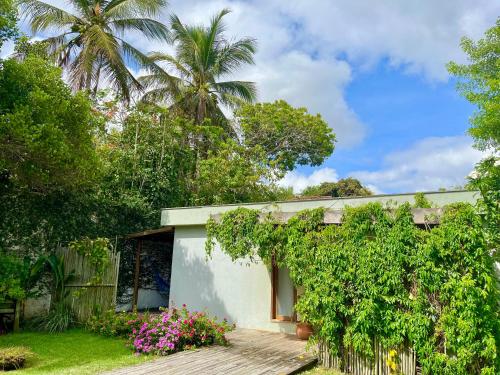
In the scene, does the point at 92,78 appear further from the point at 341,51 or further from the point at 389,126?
the point at 389,126

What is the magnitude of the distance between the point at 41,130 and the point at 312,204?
6250mm

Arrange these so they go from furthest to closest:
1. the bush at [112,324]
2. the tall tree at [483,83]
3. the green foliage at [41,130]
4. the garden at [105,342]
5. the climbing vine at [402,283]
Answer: the tall tree at [483,83]
the bush at [112,324]
the green foliage at [41,130]
the garden at [105,342]
the climbing vine at [402,283]

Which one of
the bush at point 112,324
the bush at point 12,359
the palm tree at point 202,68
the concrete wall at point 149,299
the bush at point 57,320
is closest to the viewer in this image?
the bush at point 12,359

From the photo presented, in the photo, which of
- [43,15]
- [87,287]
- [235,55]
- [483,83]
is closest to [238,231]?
[87,287]

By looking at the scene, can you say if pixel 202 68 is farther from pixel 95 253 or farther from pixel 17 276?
pixel 17 276

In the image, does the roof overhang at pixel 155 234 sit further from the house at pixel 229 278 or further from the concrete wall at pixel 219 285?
the concrete wall at pixel 219 285

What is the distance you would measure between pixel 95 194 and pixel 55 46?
7.43m

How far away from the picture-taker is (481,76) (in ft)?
52.3

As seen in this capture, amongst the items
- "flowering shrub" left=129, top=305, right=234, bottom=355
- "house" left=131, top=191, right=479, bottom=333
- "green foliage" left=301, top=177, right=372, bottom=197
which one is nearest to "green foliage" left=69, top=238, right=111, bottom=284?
"house" left=131, top=191, right=479, bottom=333

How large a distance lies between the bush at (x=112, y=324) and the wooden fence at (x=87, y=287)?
62 cm

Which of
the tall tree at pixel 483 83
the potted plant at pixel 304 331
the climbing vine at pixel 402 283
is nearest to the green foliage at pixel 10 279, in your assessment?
the climbing vine at pixel 402 283

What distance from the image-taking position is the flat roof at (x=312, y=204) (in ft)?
24.8

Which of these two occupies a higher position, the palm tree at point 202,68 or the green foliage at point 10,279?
the palm tree at point 202,68

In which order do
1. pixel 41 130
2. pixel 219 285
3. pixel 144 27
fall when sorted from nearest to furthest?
pixel 41 130, pixel 219 285, pixel 144 27
